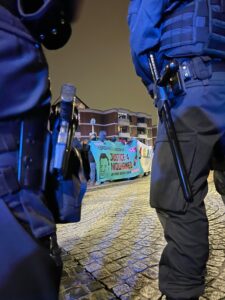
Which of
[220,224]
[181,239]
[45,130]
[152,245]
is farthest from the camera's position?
[220,224]

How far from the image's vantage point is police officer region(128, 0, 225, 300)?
1.18m

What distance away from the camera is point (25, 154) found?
0.68 meters

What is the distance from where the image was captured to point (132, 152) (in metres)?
9.88

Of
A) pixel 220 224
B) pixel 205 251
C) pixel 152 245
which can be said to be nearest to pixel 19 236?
pixel 205 251

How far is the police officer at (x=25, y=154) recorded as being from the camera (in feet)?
1.96

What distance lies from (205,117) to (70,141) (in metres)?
0.71

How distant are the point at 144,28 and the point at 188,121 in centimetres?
51

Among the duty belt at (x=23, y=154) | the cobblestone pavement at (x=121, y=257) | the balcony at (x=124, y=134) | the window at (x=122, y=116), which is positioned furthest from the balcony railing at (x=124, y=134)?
the duty belt at (x=23, y=154)

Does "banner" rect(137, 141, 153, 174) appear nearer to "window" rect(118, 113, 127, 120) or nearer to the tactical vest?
the tactical vest

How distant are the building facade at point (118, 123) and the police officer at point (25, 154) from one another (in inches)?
1276

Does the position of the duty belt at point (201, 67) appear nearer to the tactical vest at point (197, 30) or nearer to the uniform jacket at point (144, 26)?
the tactical vest at point (197, 30)

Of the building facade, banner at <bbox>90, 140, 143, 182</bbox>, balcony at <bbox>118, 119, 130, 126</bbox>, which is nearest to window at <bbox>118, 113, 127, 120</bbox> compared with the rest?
the building facade

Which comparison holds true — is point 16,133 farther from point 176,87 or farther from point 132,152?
point 132,152

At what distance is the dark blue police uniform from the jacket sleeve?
81cm
